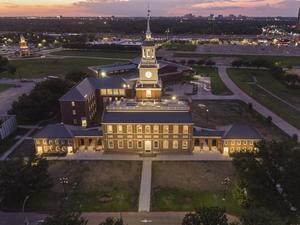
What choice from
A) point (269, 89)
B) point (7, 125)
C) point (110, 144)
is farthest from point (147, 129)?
point (269, 89)

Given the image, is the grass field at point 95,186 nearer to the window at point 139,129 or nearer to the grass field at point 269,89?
the window at point 139,129

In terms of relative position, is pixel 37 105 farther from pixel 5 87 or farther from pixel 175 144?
pixel 5 87

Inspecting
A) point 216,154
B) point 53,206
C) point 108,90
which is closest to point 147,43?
point 108,90

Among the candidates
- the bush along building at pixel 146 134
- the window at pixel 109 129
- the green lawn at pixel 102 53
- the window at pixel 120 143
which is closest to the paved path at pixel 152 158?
the bush along building at pixel 146 134

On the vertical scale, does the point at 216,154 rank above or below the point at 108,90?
below

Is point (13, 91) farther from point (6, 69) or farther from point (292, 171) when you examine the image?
point (292, 171)

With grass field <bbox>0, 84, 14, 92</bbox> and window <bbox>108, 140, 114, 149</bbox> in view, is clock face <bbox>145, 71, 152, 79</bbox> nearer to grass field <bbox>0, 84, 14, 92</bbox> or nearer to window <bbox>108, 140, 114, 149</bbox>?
window <bbox>108, 140, 114, 149</bbox>
